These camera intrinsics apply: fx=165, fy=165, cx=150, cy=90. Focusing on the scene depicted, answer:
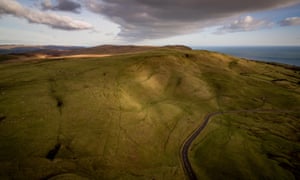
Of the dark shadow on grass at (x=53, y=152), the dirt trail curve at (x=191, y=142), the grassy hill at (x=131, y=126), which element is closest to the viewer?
the dark shadow on grass at (x=53, y=152)

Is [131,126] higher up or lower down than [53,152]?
lower down

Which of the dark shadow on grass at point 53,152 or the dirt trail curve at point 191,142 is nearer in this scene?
the dark shadow on grass at point 53,152

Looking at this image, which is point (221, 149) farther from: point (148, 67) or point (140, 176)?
point (148, 67)

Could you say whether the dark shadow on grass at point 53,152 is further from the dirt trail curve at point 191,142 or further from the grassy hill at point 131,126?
the dirt trail curve at point 191,142

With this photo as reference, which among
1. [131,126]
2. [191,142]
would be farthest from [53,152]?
[191,142]

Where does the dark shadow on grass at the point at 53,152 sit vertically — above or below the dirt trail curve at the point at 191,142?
above

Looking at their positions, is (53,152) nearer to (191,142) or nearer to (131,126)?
(131,126)

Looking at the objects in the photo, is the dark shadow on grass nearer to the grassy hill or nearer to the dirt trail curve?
the grassy hill

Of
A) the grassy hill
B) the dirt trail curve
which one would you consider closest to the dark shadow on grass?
the grassy hill

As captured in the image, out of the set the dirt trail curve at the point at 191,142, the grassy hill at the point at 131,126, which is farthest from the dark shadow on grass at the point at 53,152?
the dirt trail curve at the point at 191,142
